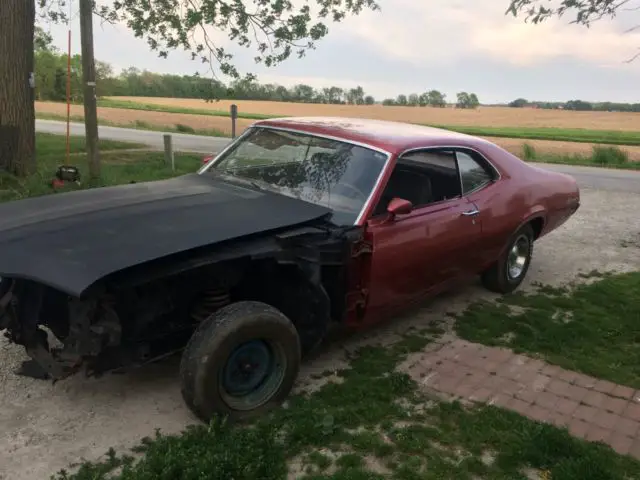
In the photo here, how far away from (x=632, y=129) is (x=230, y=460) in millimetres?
52649

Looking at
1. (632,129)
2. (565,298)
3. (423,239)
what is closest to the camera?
(423,239)

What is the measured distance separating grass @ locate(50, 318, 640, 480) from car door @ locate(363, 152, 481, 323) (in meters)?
0.82

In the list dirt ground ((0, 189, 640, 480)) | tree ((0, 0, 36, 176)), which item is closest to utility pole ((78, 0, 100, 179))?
tree ((0, 0, 36, 176))

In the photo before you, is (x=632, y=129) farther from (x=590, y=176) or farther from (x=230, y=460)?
(x=230, y=460)

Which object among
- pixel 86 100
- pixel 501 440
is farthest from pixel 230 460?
pixel 86 100

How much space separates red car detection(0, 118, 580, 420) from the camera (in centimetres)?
313

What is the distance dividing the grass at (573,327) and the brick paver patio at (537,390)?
0.18 m

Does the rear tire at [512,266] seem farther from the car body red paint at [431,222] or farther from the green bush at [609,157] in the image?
the green bush at [609,157]

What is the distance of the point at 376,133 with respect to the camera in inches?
189

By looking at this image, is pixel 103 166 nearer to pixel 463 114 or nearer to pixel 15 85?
pixel 15 85

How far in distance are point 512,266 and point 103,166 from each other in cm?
952

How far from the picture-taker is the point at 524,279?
6402 millimetres

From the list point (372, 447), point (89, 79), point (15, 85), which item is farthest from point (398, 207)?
point (15, 85)

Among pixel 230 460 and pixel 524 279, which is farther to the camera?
pixel 524 279
